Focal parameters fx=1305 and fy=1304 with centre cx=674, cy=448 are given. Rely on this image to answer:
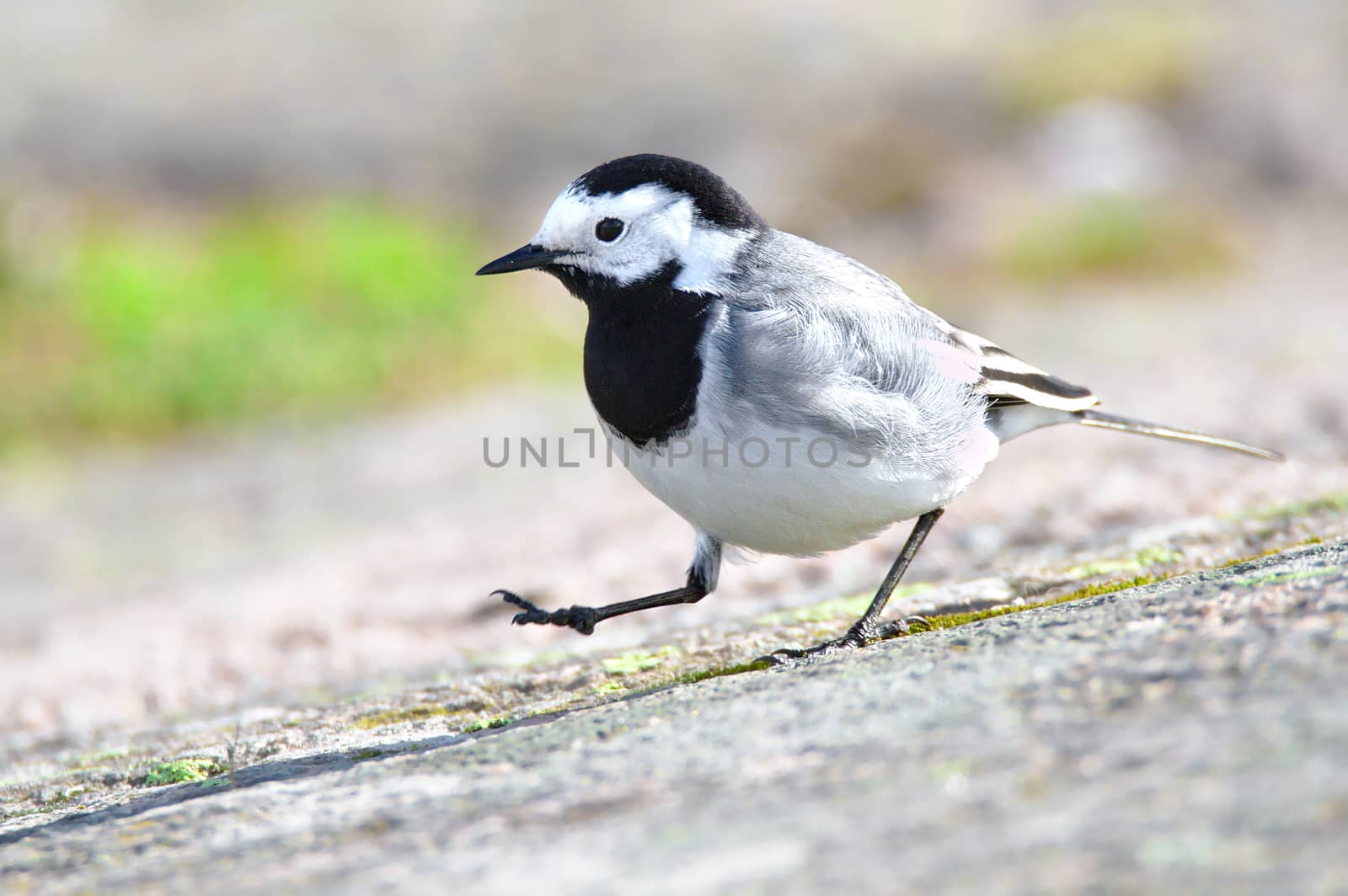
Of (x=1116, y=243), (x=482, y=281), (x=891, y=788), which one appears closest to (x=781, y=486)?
(x=891, y=788)

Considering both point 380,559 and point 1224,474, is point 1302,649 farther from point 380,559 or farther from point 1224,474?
point 380,559

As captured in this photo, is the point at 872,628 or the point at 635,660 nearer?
the point at 872,628

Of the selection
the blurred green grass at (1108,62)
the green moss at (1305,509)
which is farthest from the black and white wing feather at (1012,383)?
the blurred green grass at (1108,62)

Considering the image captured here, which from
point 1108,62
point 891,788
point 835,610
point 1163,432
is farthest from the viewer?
point 1108,62

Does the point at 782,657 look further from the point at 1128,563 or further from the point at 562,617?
the point at 1128,563

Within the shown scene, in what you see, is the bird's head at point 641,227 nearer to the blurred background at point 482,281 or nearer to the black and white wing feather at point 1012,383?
the black and white wing feather at point 1012,383
